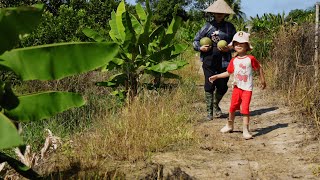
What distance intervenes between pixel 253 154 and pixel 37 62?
3.08m

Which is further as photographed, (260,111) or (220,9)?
(260,111)

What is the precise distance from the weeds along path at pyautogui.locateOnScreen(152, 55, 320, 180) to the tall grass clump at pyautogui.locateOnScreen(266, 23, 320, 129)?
0.32 metres

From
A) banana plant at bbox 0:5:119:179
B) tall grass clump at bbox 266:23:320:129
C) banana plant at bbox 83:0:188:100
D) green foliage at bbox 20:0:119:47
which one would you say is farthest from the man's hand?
green foliage at bbox 20:0:119:47

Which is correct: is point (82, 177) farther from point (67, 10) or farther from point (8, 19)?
point (67, 10)

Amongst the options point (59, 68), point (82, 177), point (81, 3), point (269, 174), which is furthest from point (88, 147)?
point (81, 3)

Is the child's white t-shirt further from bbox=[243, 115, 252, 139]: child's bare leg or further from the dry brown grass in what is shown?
the dry brown grass

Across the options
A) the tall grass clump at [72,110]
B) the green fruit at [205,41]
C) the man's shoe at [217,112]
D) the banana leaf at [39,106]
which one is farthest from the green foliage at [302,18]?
the banana leaf at [39,106]

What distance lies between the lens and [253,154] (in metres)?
5.32

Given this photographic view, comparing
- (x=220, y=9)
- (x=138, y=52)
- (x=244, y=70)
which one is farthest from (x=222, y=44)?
(x=138, y=52)

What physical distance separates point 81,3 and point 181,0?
4714 cm

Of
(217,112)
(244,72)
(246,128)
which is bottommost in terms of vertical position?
(217,112)

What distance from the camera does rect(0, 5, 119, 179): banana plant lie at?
8.63ft

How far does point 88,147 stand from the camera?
16.4ft

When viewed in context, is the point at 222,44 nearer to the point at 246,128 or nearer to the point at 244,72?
the point at 244,72
